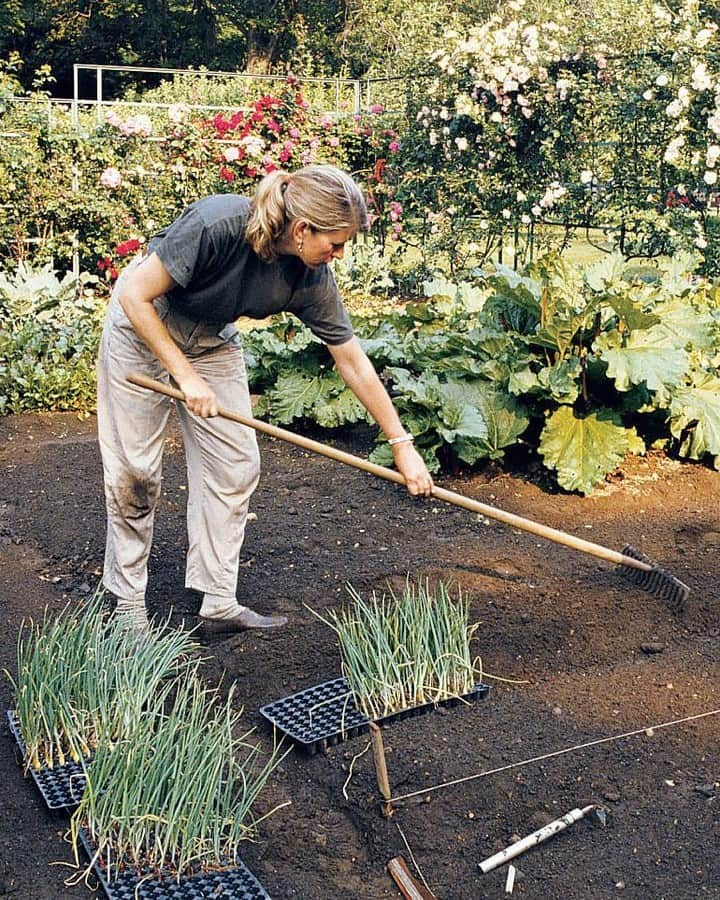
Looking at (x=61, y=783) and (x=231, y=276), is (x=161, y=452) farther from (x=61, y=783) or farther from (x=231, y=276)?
(x=61, y=783)

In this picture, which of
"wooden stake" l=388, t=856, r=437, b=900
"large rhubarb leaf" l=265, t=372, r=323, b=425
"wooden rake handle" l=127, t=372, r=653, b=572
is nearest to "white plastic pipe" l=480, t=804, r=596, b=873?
"wooden stake" l=388, t=856, r=437, b=900

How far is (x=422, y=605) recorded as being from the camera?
3285 mm

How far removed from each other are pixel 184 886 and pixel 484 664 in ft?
4.51

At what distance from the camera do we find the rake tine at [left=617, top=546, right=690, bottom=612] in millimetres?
3482

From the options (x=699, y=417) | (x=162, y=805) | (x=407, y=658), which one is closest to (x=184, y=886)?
(x=162, y=805)

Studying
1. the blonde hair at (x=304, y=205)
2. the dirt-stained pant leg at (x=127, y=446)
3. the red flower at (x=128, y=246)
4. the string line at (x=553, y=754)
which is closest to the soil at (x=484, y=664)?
the string line at (x=553, y=754)

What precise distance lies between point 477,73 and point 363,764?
24.6ft

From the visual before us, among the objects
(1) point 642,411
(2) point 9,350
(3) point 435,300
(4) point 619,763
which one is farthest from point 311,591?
(2) point 9,350

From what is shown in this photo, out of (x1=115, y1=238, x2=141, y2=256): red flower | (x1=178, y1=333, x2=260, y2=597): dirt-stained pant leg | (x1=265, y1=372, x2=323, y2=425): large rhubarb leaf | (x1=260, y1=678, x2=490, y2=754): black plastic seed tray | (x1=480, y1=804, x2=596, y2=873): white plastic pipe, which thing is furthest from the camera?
(x1=115, y1=238, x2=141, y2=256): red flower

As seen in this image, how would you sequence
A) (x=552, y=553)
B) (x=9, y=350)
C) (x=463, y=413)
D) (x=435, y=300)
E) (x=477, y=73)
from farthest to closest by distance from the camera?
(x=477, y=73) < (x=9, y=350) < (x=435, y=300) < (x=463, y=413) < (x=552, y=553)

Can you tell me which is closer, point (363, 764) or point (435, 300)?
point (363, 764)

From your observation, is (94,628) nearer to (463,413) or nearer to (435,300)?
(463,413)

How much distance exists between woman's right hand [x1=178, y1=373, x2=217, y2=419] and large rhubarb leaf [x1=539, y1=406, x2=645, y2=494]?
6.77 ft

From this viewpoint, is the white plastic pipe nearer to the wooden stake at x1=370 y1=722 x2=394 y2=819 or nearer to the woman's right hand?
the wooden stake at x1=370 y1=722 x2=394 y2=819
